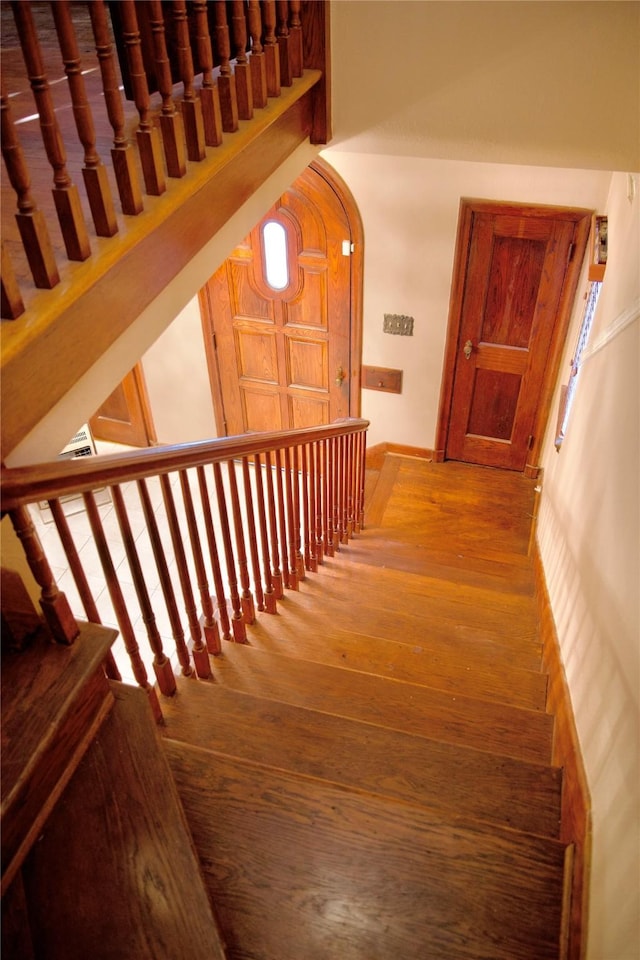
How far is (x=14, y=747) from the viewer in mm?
1162

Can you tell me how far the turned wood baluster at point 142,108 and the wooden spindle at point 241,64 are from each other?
53 cm

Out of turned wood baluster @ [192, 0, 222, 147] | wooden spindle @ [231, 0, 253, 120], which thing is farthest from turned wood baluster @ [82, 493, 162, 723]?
wooden spindle @ [231, 0, 253, 120]

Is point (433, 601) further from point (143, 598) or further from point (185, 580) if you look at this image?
point (143, 598)

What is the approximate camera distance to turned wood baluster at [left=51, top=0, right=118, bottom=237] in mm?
1190

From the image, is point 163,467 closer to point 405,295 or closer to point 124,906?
point 124,906

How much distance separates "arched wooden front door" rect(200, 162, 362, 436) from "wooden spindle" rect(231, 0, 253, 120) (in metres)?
2.00

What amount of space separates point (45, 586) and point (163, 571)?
53 centimetres

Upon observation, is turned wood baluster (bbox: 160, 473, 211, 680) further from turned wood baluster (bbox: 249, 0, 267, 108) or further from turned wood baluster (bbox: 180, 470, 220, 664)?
turned wood baluster (bbox: 249, 0, 267, 108)

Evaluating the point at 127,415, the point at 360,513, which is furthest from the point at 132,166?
the point at 127,415

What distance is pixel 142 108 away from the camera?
4.99 ft

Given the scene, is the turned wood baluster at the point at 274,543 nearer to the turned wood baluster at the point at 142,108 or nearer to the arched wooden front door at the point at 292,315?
the turned wood baluster at the point at 142,108

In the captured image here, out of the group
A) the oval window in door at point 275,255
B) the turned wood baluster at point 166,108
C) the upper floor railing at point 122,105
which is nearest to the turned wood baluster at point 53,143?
the upper floor railing at point 122,105

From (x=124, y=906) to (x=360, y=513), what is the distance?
2.94 meters

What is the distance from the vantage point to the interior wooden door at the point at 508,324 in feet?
12.3
